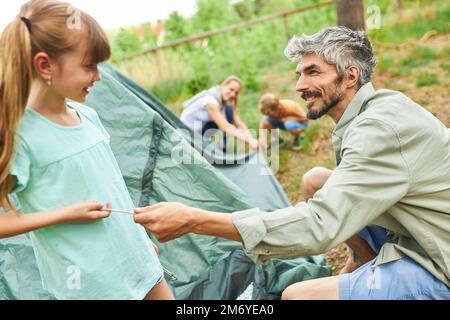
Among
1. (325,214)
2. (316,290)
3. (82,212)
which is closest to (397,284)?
(316,290)

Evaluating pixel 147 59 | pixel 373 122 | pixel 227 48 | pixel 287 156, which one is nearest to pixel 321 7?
pixel 227 48

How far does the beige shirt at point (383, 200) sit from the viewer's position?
159 cm

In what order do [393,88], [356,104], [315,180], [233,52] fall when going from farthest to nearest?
[233,52] < [393,88] < [315,180] < [356,104]

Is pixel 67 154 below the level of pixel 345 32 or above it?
below

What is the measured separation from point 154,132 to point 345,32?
104 centimetres

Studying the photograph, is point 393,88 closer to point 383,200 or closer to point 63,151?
point 383,200

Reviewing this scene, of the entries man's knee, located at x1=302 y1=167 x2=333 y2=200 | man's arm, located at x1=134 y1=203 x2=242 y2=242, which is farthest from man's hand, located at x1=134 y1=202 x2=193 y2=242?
man's knee, located at x1=302 y1=167 x2=333 y2=200

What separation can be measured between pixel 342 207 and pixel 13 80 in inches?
37.9

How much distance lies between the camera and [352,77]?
1.94 meters

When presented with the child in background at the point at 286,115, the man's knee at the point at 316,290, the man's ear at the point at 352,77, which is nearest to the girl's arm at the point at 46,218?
A: the man's knee at the point at 316,290

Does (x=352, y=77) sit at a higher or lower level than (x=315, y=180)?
higher

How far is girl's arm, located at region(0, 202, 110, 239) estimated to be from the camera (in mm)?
1485

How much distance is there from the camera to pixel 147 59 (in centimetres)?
862

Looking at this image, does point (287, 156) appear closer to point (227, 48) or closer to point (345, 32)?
point (345, 32)
